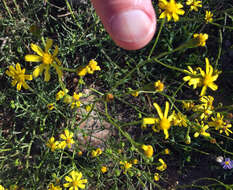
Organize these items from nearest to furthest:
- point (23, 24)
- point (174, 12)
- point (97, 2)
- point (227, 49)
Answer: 1. point (97, 2)
2. point (174, 12)
3. point (23, 24)
4. point (227, 49)

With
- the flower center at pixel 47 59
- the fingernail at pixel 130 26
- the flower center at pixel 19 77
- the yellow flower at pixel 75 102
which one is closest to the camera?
the fingernail at pixel 130 26

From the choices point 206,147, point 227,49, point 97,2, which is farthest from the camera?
point 227,49

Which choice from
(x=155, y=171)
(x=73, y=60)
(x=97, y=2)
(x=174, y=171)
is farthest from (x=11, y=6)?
(x=174, y=171)

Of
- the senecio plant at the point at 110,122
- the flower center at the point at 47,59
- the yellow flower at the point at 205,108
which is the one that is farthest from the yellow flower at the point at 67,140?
the yellow flower at the point at 205,108

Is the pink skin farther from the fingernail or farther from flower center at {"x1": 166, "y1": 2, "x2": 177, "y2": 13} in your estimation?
flower center at {"x1": 166, "y1": 2, "x2": 177, "y2": 13}

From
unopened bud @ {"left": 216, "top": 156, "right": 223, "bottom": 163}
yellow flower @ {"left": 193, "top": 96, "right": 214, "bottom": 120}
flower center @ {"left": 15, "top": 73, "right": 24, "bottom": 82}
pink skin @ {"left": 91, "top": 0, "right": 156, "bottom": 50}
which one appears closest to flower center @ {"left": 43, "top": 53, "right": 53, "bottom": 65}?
flower center @ {"left": 15, "top": 73, "right": 24, "bottom": 82}

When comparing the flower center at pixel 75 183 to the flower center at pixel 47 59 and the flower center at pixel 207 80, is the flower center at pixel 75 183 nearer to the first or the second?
the flower center at pixel 47 59

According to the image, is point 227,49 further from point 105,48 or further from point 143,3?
point 143,3

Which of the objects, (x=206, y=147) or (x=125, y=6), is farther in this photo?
(x=206, y=147)
